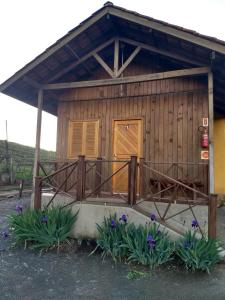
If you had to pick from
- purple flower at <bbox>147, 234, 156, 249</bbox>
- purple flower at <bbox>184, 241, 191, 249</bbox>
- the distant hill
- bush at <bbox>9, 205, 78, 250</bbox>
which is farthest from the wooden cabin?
the distant hill

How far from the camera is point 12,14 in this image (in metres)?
10.8

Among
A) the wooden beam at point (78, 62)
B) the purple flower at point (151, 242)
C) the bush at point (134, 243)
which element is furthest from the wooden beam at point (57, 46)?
the purple flower at point (151, 242)

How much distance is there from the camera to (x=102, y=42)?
727 cm

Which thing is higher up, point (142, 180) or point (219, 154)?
point (219, 154)

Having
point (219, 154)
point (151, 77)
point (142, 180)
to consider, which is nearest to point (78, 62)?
point (151, 77)

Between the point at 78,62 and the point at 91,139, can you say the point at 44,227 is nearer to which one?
the point at 91,139

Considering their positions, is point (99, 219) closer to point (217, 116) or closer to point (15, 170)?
point (217, 116)

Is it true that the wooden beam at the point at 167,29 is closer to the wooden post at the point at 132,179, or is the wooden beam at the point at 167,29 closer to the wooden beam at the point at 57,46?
the wooden beam at the point at 57,46

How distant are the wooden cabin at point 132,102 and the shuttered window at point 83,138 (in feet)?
0.10

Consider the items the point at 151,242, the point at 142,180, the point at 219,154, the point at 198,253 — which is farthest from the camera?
the point at 219,154

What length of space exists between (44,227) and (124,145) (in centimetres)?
341

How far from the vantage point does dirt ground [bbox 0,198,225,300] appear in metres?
3.55

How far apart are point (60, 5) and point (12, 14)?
225 centimetres

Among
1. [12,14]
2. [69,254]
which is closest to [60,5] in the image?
[12,14]
